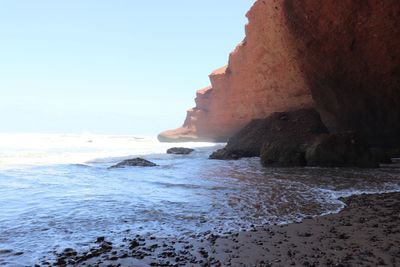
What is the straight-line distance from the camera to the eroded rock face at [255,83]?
21672 mm

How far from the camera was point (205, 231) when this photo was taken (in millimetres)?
4918

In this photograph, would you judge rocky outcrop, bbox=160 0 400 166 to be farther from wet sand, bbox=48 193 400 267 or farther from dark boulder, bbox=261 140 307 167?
wet sand, bbox=48 193 400 267

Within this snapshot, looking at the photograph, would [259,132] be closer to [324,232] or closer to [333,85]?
[333,85]

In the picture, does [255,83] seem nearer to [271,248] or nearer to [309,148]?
[309,148]

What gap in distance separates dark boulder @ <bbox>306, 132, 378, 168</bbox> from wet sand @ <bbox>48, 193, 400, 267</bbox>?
27.9ft

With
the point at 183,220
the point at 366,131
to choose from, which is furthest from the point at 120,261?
the point at 366,131

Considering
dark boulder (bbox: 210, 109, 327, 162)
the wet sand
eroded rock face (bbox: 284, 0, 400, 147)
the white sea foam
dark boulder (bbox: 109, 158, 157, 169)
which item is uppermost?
eroded rock face (bbox: 284, 0, 400, 147)

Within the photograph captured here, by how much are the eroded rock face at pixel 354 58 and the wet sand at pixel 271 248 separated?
11906mm

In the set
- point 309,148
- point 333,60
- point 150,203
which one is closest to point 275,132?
point 333,60

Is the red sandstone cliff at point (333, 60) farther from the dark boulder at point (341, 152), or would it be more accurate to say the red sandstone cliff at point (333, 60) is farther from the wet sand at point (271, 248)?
the wet sand at point (271, 248)

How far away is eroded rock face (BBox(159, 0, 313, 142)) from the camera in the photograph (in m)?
21.7

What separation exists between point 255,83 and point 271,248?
25.8m

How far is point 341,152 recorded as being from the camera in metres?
13.6

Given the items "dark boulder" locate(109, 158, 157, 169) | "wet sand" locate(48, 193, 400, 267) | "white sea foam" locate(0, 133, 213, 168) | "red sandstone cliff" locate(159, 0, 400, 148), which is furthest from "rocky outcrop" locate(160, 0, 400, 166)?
"wet sand" locate(48, 193, 400, 267)
